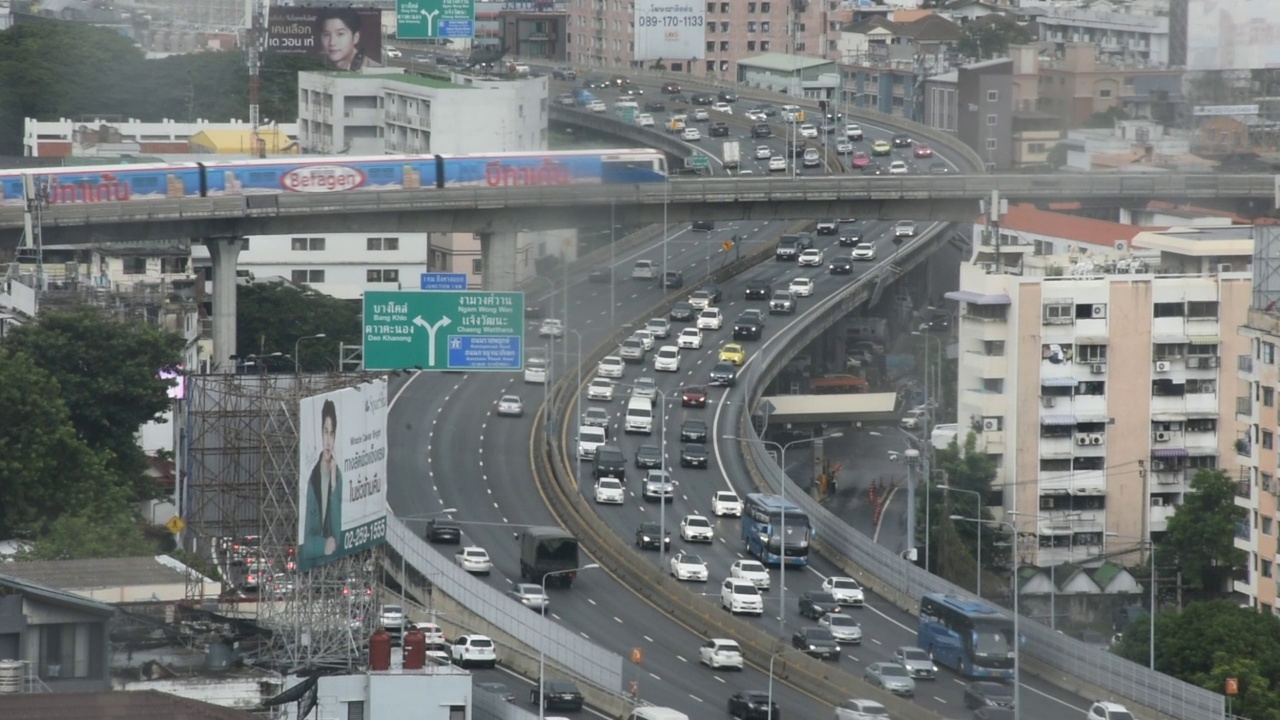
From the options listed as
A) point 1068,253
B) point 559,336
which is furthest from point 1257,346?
point 559,336

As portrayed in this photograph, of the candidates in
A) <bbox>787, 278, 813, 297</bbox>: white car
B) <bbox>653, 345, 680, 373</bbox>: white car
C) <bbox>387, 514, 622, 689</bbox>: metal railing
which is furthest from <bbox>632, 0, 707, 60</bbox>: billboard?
<bbox>387, 514, 622, 689</bbox>: metal railing

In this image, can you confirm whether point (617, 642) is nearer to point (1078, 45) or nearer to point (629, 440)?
point (629, 440)

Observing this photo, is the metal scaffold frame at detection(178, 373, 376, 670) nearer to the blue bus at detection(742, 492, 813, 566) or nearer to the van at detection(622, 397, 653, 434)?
the blue bus at detection(742, 492, 813, 566)

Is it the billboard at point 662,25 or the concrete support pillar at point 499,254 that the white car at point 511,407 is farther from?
the billboard at point 662,25

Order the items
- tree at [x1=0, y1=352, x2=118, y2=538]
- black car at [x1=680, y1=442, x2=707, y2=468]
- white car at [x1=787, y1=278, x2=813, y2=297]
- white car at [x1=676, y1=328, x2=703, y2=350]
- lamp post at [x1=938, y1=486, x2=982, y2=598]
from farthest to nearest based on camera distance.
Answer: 1. white car at [x1=787, y1=278, x2=813, y2=297]
2. white car at [x1=676, y1=328, x2=703, y2=350]
3. black car at [x1=680, y1=442, x2=707, y2=468]
4. lamp post at [x1=938, y1=486, x2=982, y2=598]
5. tree at [x1=0, y1=352, x2=118, y2=538]

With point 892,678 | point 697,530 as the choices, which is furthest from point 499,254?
point 892,678

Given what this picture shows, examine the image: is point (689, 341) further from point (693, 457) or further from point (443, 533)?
point (443, 533)

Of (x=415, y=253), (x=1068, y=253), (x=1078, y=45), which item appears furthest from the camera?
(x=1078, y=45)
